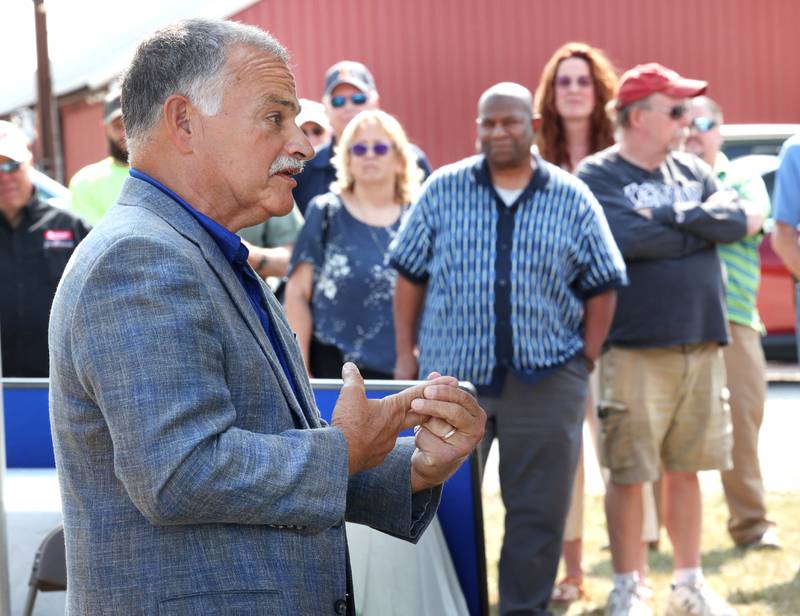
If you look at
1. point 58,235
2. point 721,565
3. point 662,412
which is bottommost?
point 721,565

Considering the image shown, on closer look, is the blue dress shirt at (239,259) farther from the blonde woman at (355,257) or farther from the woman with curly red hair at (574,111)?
the woman with curly red hair at (574,111)

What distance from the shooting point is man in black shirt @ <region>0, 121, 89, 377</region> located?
16.9 feet

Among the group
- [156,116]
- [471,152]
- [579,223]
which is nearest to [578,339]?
[579,223]

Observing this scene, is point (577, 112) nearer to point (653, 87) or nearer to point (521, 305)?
point (653, 87)

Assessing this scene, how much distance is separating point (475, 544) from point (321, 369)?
5.98 feet

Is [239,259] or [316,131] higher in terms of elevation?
[316,131]

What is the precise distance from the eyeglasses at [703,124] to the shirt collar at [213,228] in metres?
4.59

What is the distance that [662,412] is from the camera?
4.98 m

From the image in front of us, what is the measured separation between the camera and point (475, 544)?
3.47 meters

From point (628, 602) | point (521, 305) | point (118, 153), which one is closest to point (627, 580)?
point (628, 602)

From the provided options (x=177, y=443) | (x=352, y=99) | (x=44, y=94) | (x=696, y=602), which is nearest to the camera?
(x=177, y=443)

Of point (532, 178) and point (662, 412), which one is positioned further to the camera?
point (662, 412)

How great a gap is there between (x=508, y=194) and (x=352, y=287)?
2.67 ft

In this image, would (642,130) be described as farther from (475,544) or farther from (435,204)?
(475,544)
